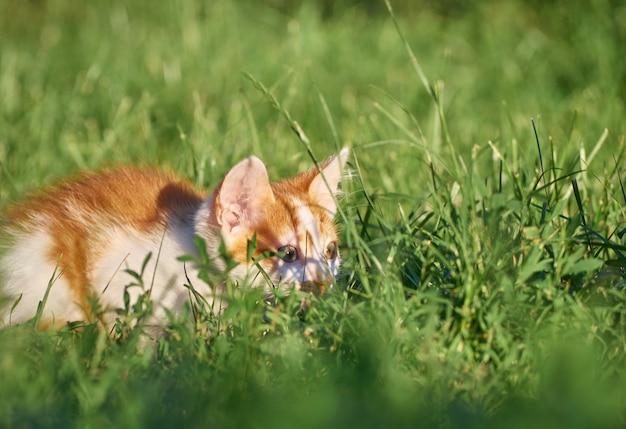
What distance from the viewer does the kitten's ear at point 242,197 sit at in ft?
9.07

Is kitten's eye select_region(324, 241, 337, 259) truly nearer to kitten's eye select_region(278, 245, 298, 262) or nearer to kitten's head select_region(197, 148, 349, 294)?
kitten's head select_region(197, 148, 349, 294)

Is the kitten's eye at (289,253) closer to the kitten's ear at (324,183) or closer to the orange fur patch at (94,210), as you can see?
the kitten's ear at (324,183)

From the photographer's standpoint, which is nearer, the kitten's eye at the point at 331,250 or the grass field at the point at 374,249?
the grass field at the point at 374,249

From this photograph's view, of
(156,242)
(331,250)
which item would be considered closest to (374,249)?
(331,250)

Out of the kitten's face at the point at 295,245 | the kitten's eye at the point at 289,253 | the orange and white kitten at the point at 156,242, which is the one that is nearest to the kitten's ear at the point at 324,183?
the orange and white kitten at the point at 156,242

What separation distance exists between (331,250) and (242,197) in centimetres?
36

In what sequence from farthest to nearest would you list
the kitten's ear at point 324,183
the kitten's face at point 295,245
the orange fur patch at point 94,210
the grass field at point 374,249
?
the kitten's ear at point 324,183, the orange fur patch at point 94,210, the kitten's face at point 295,245, the grass field at point 374,249

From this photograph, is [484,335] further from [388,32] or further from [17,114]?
[388,32]

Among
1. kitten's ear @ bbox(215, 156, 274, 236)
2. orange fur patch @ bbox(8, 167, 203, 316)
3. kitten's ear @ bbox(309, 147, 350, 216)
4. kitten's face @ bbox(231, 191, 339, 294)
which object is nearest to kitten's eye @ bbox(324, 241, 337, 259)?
kitten's face @ bbox(231, 191, 339, 294)

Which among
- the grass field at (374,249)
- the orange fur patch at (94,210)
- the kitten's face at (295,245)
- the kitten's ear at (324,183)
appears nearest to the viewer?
the grass field at (374,249)

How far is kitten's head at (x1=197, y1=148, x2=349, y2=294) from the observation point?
275 centimetres

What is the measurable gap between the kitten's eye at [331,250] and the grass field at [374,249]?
68 mm

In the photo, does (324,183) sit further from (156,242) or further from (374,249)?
(156,242)

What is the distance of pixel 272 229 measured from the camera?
2.84 metres
